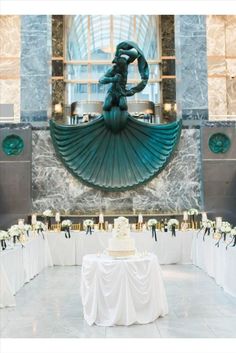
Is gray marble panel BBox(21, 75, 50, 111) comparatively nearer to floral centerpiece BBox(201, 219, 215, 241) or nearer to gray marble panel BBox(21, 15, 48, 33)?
gray marble panel BBox(21, 15, 48, 33)

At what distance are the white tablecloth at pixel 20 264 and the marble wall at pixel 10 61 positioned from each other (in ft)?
22.2

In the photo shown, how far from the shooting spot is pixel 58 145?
12508 millimetres

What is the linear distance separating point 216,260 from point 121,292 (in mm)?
3493

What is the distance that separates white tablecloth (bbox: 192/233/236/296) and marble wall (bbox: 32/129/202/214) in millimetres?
1938

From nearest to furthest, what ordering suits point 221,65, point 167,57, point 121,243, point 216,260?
point 121,243 → point 216,260 → point 221,65 → point 167,57

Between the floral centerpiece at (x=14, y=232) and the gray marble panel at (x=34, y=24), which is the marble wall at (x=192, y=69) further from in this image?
the floral centerpiece at (x=14, y=232)

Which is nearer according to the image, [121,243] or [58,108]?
[121,243]

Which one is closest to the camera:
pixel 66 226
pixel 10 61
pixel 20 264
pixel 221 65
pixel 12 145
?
pixel 20 264

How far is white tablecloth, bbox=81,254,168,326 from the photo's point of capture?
5.50 m

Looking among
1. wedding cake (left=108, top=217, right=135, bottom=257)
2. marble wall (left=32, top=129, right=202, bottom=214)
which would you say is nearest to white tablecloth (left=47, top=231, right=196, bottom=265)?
marble wall (left=32, top=129, right=202, bottom=214)

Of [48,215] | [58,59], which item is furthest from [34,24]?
[48,215]

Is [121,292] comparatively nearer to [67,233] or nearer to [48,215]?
[67,233]

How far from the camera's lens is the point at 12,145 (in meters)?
12.3
